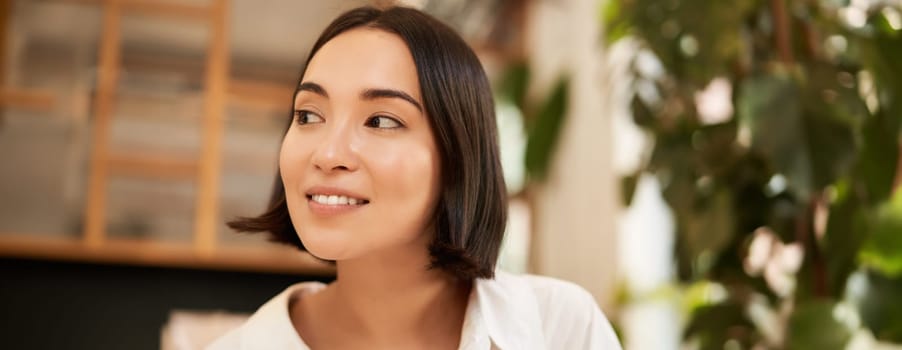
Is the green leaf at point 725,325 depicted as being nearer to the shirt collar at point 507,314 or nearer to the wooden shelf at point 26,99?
the shirt collar at point 507,314

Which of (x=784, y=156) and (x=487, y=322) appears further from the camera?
(x=784, y=156)

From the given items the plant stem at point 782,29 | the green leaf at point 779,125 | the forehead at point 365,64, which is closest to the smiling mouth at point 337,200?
the forehead at point 365,64

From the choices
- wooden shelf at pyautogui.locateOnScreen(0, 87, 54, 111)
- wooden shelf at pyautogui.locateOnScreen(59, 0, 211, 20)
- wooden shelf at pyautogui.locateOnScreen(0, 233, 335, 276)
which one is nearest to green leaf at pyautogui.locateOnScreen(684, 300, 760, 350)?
wooden shelf at pyautogui.locateOnScreen(0, 233, 335, 276)

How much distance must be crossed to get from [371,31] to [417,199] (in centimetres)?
18

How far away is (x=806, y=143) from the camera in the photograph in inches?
65.0

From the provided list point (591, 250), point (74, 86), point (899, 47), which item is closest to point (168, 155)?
point (74, 86)

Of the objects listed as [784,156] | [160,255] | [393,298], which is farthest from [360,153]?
[160,255]

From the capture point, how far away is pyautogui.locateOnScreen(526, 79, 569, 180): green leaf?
11.2ft

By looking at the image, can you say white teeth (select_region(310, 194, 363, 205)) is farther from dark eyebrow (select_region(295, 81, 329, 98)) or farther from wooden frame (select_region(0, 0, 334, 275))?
wooden frame (select_region(0, 0, 334, 275))

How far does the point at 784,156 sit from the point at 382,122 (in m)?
0.99

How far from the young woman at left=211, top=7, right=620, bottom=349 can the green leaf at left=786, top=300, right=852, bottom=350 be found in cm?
76

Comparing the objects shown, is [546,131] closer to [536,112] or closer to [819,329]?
[536,112]

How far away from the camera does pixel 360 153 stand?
880 millimetres

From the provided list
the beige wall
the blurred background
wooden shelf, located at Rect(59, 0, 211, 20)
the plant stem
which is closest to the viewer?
the plant stem
